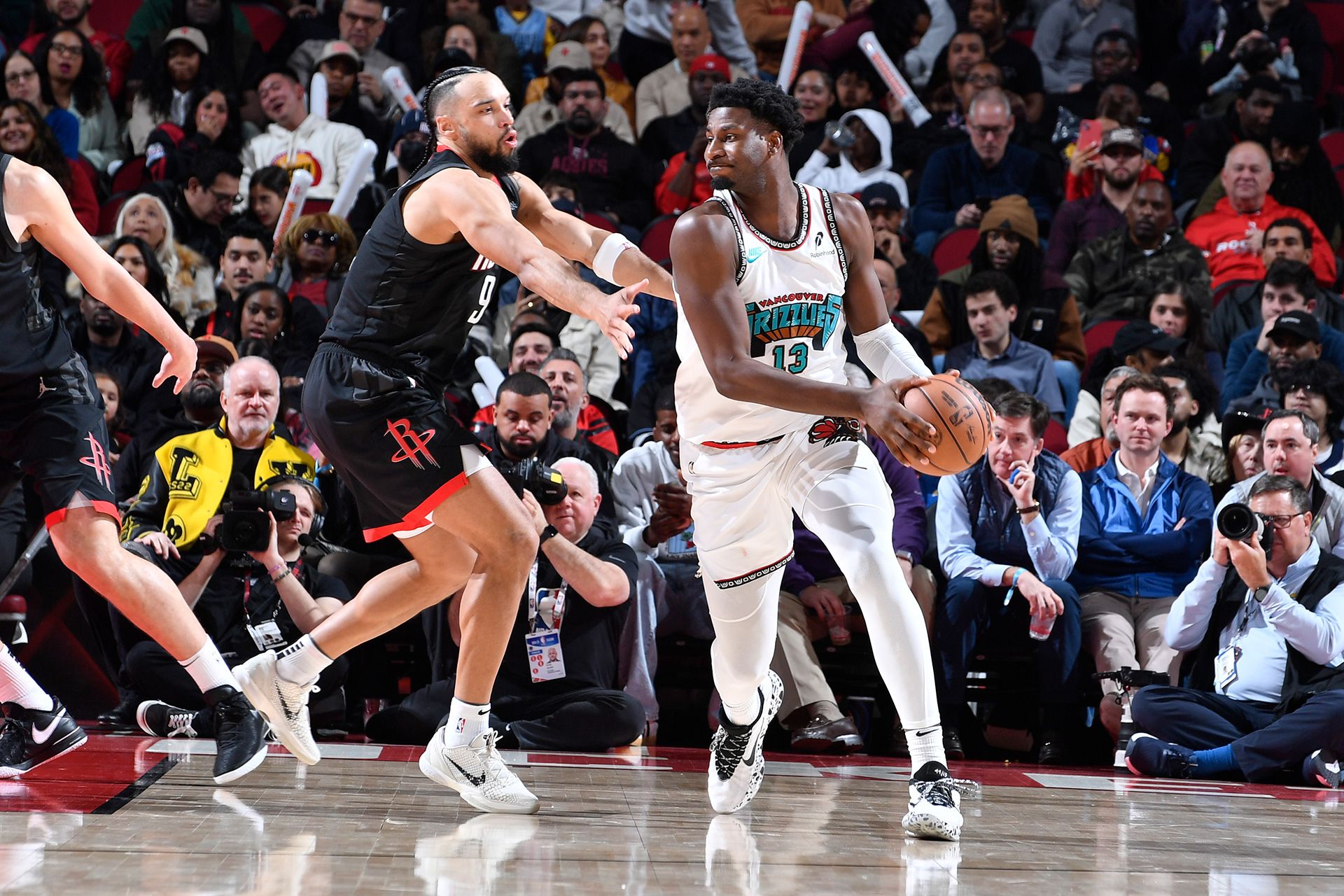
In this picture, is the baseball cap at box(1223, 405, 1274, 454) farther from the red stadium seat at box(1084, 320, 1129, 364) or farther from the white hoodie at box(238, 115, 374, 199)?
the white hoodie at box(238, 115, 374, 199)

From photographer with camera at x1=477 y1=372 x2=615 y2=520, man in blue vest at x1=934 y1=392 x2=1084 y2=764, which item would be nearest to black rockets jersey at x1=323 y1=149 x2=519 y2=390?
photographer with camera at x1=477 y1=372 x2=615 y2=520

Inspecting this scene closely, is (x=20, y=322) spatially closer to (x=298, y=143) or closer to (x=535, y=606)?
(x=535, y=606)

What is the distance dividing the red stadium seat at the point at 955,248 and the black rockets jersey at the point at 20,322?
19.6 feet

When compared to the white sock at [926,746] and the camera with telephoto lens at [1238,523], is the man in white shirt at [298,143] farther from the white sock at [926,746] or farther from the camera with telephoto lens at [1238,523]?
the white sock at [926,746]

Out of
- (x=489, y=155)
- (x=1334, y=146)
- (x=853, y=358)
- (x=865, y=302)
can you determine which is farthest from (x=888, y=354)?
(x=1334, y=146)

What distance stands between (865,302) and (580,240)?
82 cm

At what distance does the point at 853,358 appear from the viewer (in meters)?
7.14

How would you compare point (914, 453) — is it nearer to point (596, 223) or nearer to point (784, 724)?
point (784, 724)

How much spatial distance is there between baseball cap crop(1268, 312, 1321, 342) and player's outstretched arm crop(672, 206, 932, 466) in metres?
4.60

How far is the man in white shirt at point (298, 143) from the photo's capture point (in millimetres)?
9352

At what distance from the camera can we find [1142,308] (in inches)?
326

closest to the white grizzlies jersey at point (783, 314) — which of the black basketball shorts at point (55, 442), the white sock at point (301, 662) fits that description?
the white sock at point (301, 662)

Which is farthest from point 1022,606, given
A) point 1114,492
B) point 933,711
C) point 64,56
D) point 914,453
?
point 64,56

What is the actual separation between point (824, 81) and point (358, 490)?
6.89 meters
